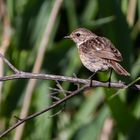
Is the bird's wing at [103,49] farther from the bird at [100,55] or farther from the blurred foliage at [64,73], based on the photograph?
the blurred foliage at [64,73]

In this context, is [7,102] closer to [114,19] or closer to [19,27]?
[19,27]

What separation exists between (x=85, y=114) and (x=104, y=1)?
3.34 feet

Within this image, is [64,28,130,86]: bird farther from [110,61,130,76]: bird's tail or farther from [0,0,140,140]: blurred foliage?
[0,0,140,140]: blurred foliage

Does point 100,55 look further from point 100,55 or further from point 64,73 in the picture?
point 64,73

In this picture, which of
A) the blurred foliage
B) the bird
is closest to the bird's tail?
the bird

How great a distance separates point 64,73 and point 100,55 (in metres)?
1.14

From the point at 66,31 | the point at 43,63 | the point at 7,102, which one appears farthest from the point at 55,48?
the point at 66,31

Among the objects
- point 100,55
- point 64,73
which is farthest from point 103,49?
point 64,73

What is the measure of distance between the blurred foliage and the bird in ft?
0.76

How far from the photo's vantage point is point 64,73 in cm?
446

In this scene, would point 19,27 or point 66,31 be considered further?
point 66,31

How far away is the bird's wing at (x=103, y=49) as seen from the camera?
10.7 ft

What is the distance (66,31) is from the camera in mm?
5086

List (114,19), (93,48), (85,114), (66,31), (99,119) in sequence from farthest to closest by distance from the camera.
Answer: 1. (66,31)
2. (85,114)
3. (99,119)
4. (114,19)
5. (93,48)
